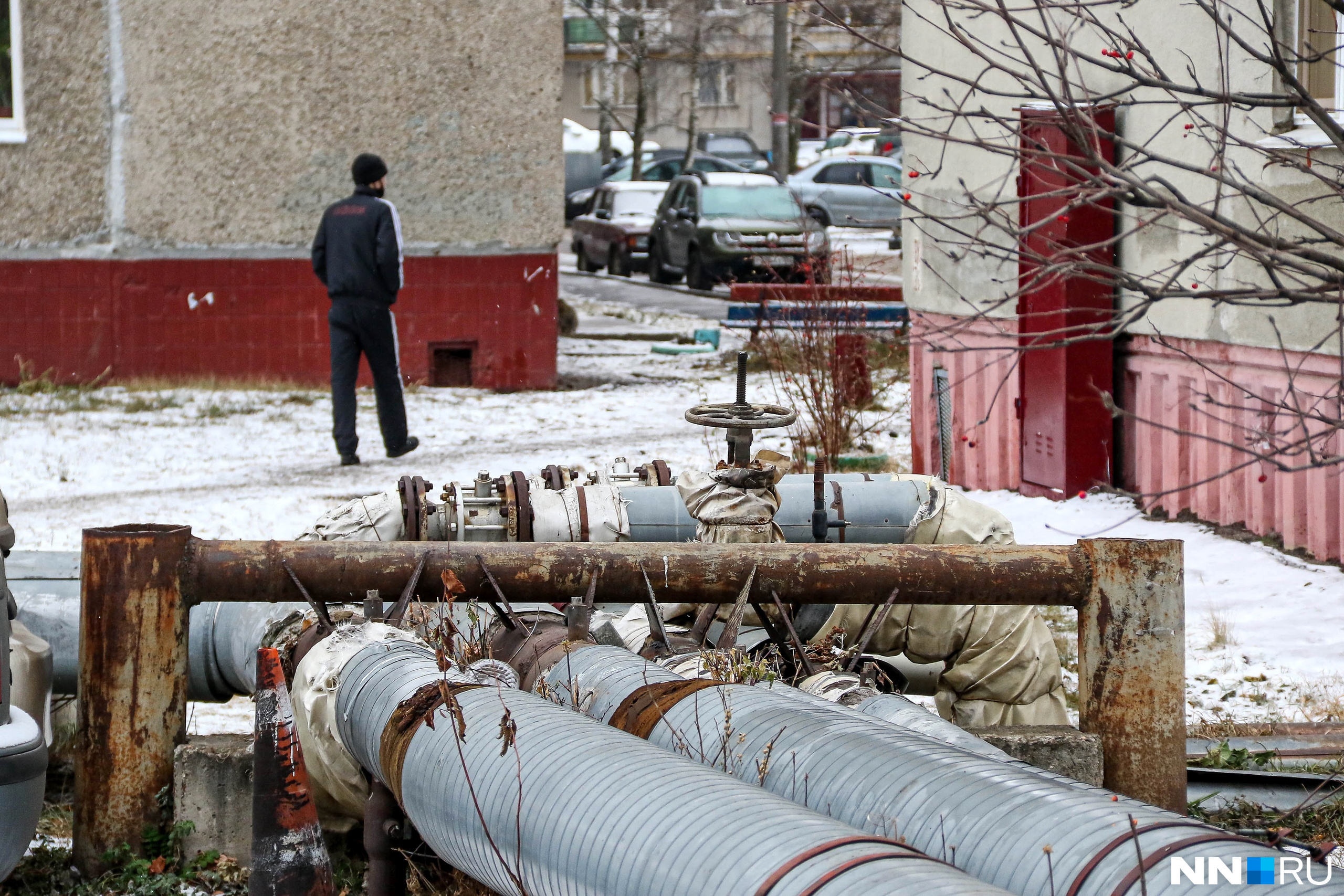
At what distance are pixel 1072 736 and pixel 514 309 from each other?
958 cm

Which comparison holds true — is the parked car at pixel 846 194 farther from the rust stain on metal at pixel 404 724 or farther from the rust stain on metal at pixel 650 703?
the rust stain on metal at pixel 404 724

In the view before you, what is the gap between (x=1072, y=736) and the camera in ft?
12.5

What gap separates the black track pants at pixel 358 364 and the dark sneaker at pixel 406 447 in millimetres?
20

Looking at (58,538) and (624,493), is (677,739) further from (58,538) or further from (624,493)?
(58,538)

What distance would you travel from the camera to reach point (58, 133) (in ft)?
39.2

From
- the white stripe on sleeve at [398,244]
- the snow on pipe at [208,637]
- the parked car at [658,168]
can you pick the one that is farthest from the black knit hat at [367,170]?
the parked car at [658,168]

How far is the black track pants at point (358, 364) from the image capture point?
31.2ft

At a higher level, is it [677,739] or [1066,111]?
[1066,111]

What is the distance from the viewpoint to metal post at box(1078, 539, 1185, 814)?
Result: 3725mm

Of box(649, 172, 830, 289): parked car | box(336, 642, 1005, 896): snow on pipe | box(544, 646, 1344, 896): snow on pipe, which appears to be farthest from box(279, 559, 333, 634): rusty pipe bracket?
box(649, 172, 830, 289): parked car

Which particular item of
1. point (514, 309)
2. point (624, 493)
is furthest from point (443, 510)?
point (514, 309)

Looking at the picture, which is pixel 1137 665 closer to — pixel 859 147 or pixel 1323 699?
pixel 1323 699

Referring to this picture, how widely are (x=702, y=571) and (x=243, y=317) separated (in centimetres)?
963

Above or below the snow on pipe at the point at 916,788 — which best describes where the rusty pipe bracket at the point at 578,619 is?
above
